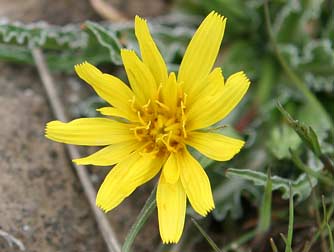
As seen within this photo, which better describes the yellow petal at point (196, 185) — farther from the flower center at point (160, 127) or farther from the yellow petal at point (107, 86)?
the yellow petal at point (107, 86)

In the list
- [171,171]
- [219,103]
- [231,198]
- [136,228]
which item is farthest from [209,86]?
[231,198]

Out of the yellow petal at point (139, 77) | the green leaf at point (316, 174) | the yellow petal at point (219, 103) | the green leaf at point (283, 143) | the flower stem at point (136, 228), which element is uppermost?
the yellow petal at point (139, 77)

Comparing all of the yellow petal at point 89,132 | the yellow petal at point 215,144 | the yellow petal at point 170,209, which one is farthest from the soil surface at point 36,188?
the yellow petal at point 215,144

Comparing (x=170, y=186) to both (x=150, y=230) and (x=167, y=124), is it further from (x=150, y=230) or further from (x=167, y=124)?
(x=150, y=230)

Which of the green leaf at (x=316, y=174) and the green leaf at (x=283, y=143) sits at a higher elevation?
the green leaf at (x=283, y=143)

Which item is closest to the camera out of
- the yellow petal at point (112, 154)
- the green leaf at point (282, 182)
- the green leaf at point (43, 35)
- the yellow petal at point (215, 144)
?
the yellow petal at point (215, 144)

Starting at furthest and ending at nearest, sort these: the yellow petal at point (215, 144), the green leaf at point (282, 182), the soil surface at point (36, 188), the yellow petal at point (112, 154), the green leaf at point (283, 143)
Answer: the green leaf at point (283, 143) → the soil surface at point (36, 188) → the green leaf at point (282, 182) → the yellow petal at point (112, 154) → the yellow petal at point (215, 144)
